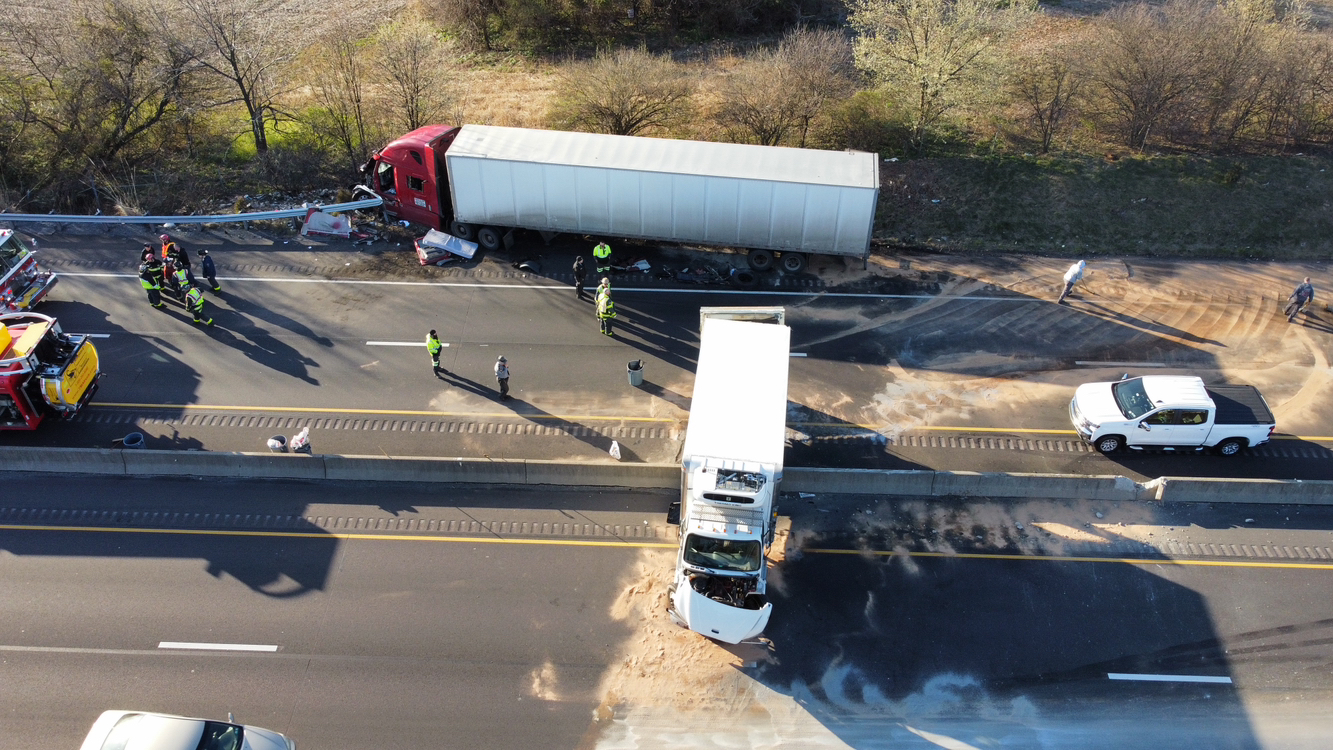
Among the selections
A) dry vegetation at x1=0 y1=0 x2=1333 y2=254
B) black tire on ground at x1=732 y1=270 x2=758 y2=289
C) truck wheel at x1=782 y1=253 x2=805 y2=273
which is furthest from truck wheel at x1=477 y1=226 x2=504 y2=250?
truck wheel at x1=782 y1=253 x2=805 y2=273

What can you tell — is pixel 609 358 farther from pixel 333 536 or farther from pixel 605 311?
pixel 333 536

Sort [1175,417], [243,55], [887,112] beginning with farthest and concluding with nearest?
[887,112]
[243,55]
[1175,417]

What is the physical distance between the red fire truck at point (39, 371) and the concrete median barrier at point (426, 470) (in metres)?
6.02

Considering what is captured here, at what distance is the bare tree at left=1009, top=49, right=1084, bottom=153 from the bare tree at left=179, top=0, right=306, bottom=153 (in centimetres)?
2423

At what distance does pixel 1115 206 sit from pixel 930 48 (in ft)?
24.0

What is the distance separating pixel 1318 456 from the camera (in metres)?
17.7

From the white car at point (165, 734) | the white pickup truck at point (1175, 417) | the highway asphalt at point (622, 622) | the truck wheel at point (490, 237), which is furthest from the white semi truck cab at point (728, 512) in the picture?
the truck wheel at point (490, 237)

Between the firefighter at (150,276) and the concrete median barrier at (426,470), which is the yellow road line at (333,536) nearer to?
the concrete median barrier at (426,470)

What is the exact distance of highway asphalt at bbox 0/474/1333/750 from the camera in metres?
12.9

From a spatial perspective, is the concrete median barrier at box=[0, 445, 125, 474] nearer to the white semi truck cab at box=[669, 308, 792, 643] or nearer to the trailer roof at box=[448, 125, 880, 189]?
the trailer roof at box=[448, 125, 880, 189]

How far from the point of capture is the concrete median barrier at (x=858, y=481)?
16.3 m

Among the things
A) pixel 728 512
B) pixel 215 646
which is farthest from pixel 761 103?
pixel 215 646

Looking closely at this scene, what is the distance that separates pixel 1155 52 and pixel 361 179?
25.2 m

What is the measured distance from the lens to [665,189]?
2181 cm
